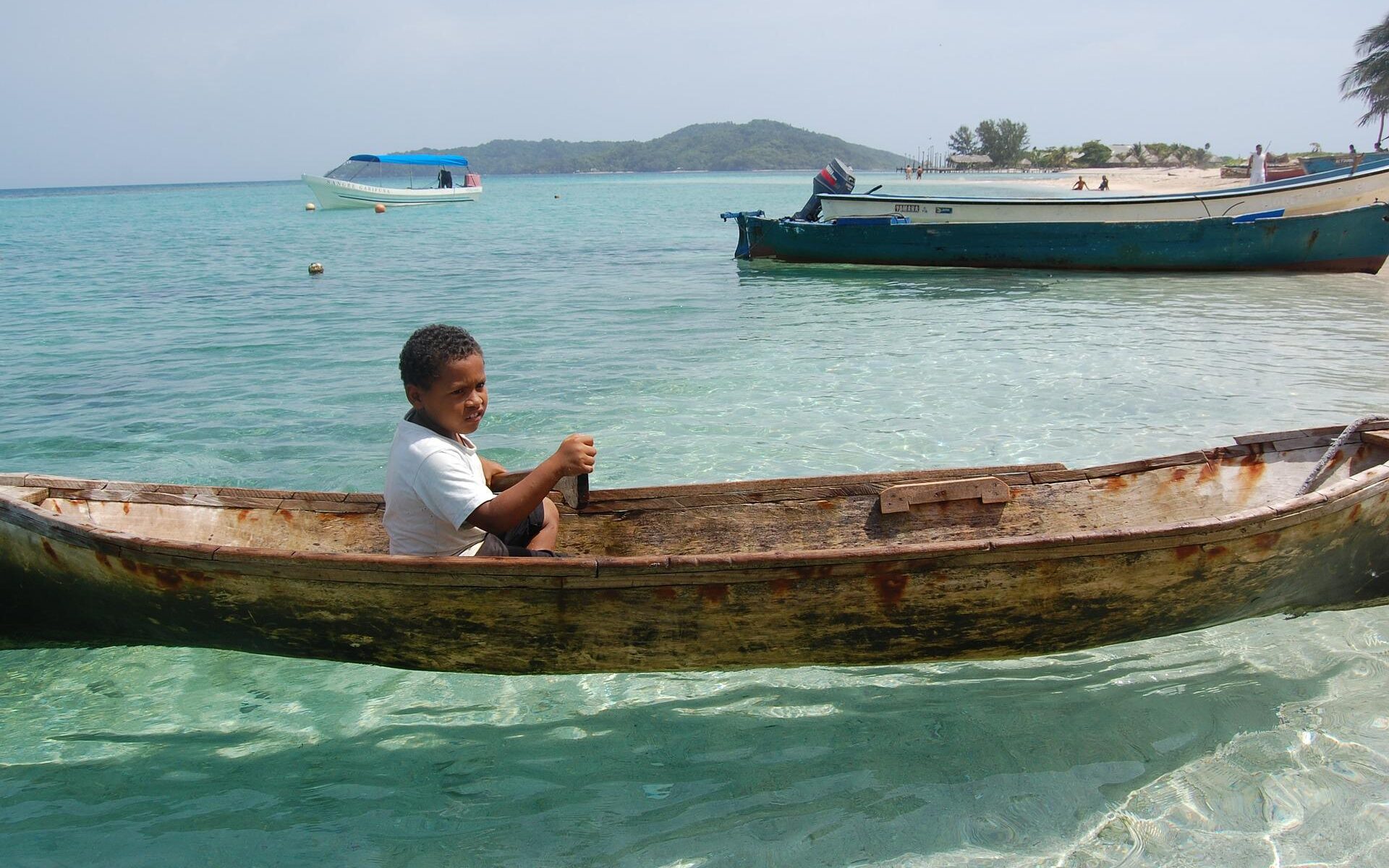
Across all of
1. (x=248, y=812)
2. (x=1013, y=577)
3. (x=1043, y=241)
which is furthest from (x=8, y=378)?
(x=1043, y=241)

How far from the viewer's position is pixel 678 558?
3303mm

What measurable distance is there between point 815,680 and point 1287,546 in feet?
6.53

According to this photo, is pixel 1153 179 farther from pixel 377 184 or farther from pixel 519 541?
pixel 519 541

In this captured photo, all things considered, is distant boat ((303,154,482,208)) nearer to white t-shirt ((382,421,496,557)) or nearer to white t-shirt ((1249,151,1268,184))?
white t-shirt ((1249,151,1268,184))

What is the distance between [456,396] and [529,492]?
0.45 m

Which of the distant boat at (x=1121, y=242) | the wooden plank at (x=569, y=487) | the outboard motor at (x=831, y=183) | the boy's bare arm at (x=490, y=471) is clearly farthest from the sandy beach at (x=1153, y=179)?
the boy's bare arm at (x=490, y=471)

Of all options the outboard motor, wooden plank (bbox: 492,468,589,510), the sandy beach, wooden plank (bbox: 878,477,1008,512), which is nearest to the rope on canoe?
wooden plank (bbox: 878,477,1008,512)

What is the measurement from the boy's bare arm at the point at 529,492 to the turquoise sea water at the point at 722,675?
1.07 metres

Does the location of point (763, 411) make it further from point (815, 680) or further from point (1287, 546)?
point (1287, 546)

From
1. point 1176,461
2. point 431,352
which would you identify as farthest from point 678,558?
point 1176,461

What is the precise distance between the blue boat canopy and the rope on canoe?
170 feet

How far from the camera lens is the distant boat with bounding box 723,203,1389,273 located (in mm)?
15812

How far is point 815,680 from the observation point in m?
4.16

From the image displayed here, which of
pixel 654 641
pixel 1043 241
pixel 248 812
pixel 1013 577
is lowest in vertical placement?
pixel 248 812
